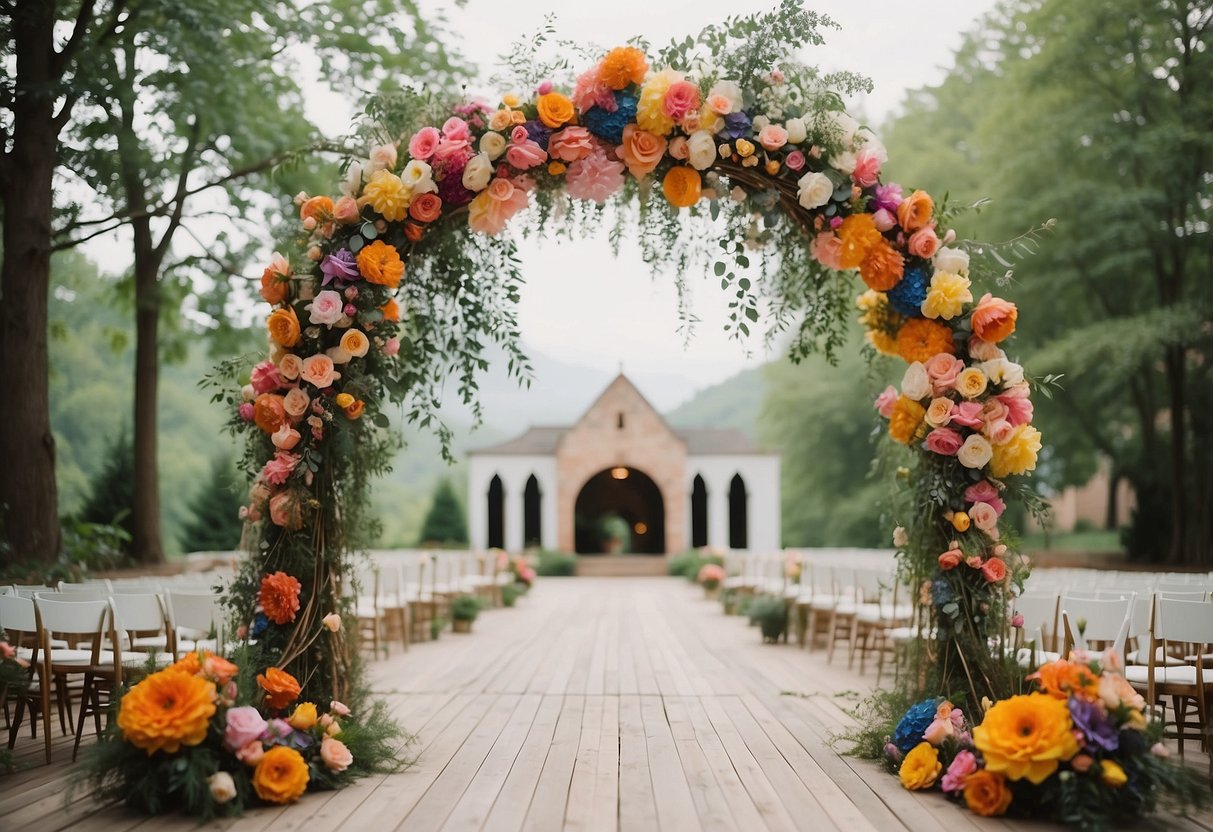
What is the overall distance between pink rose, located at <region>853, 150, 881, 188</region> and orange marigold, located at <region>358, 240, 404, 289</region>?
2.34m

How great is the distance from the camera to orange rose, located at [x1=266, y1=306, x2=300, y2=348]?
5305mm

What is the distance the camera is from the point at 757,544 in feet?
99.8

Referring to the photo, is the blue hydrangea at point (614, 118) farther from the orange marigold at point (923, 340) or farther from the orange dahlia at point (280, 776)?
the orange dahlia at point (280, 776)

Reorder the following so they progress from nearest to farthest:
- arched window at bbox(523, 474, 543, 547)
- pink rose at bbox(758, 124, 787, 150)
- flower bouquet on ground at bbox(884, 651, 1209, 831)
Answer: flower bouquet on ground at bbox(884, 651, 1209, 831) < pink rose at bbox(758, 124, 787, 150) < arched window at bbox(523, 474, 543, 547)

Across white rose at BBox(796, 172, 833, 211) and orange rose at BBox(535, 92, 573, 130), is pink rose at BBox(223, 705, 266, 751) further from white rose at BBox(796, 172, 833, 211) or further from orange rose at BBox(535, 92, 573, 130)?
white rose at BBox(796, 172, 833, 211)

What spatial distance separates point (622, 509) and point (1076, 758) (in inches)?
1457

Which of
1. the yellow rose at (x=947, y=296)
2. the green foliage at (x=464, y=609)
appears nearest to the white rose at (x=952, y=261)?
the yellow rose at (x=947, y=296)

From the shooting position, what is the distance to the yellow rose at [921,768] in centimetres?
479

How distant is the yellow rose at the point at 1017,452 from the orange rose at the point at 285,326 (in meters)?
3.46

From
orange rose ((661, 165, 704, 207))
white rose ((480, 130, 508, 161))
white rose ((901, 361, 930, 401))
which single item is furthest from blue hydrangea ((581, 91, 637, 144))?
white rose ((901, 361, 930, 401))

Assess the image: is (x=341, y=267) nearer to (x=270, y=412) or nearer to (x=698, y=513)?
(x=270, y=412)

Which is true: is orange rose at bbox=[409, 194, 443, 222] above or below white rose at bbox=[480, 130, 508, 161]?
below

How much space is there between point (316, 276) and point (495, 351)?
1.66m

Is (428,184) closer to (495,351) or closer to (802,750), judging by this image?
(495,351)
